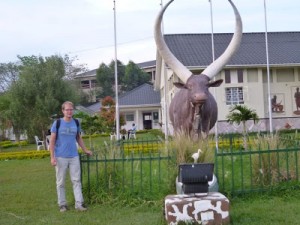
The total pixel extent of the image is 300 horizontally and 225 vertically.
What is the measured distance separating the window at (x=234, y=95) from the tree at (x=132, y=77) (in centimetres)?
3956

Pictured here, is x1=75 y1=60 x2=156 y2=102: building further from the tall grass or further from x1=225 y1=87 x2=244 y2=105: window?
the tall grass

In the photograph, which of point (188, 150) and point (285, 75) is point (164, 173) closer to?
point (188, 150)

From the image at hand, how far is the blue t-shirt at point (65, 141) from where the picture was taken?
272 inches

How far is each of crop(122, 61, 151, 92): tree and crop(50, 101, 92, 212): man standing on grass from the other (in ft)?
194

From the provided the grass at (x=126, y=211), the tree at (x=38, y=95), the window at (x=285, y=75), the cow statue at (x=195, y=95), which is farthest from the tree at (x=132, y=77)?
the grass at (x=126, y=211)

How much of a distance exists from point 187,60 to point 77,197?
67.3ft

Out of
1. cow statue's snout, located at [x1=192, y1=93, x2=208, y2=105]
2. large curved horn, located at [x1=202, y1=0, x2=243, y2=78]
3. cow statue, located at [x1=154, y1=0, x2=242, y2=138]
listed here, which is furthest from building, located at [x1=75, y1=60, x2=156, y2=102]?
cow statue's snout, located at [x1=192, y1=93, x2=208, y2=105]

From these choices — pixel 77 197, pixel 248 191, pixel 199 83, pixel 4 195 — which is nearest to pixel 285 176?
pixel 248 191

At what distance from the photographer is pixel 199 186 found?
5.70m

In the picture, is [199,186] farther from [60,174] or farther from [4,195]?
[4,195]

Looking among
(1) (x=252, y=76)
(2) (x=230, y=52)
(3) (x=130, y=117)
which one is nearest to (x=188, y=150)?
(2) (x=230, y=52)

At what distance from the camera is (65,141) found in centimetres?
691

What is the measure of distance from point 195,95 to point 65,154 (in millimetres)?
2608

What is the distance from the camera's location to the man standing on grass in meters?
6.90
